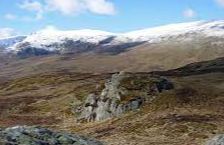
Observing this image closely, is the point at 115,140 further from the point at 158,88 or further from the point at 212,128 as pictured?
the point at 158,88

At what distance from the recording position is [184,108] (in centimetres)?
6475

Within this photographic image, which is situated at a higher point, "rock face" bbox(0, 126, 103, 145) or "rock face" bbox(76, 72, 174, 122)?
"rock face" bbox(0, 126, 103, 145)

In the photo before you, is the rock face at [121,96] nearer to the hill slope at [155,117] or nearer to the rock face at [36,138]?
the hill slope at [155,117]

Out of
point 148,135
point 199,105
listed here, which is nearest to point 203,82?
point 199,105

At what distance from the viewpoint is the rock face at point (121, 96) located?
219 feet

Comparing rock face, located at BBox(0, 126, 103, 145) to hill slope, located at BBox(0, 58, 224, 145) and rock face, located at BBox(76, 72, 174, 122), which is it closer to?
hill slope, located at BBox(0, 58, 224, 145)

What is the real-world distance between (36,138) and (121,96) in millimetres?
51563

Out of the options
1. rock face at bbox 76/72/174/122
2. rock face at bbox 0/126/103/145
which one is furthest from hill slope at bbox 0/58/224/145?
rock face at bbox 0/126/103/145

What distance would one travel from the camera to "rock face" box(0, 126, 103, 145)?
17.4 meters

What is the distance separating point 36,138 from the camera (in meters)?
18.0

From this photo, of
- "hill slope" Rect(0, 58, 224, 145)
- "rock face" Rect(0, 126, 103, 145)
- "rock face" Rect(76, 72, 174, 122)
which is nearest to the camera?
"rock face" Rect(0, 126, 103, 145)

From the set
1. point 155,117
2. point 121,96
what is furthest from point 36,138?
point 121,96

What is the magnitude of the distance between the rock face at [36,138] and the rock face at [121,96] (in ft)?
153

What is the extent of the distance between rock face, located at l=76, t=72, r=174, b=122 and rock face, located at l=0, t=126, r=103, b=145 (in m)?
46.8
